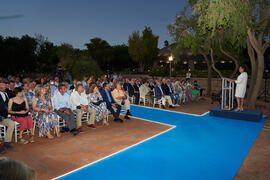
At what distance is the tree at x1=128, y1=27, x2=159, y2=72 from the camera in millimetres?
33500

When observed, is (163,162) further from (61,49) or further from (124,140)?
(61,49)

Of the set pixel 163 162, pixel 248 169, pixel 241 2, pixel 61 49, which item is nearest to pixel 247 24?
pixel 241 2

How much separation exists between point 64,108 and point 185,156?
372 centimetres

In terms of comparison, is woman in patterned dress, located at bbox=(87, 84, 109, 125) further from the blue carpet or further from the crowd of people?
the blue carpet

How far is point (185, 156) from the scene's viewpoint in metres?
4.69

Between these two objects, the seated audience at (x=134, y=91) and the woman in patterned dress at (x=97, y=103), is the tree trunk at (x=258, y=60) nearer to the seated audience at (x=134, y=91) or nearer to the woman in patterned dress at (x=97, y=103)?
the seated audience at (x=134, y=91)

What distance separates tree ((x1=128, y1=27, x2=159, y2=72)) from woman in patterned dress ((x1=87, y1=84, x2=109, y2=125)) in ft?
87.8

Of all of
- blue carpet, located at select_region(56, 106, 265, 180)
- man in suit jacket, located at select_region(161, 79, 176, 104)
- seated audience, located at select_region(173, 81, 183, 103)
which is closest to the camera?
blue carpet, located at select_region(56, 106, 265, 180)

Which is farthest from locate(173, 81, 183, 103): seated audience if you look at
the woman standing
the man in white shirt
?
the woman standing

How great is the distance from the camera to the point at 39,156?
4602mm

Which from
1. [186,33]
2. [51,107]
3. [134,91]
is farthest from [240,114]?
[51,107]

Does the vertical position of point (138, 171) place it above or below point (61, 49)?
below

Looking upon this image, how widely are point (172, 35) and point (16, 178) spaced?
44.6 ft

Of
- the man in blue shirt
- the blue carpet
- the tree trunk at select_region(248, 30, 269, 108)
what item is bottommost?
the blue carpet
